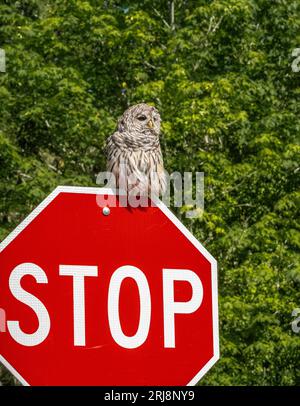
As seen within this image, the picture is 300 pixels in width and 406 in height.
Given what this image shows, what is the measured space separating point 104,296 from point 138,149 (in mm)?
2957

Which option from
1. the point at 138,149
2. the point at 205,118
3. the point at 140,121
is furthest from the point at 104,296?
the point at 205,118

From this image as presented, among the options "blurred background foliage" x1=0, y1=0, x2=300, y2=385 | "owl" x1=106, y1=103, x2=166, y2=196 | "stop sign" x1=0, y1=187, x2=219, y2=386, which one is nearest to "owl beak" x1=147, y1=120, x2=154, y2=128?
"owl" x1=106, y1=103, x2=166, y2=196

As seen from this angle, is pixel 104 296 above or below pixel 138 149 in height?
below

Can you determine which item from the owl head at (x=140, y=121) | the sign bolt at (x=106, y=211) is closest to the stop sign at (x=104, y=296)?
the sign bolt at (x=106, y=211)

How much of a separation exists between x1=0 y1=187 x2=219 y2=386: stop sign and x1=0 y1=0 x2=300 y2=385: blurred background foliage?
1229cm

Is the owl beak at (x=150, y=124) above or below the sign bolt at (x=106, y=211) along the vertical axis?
above

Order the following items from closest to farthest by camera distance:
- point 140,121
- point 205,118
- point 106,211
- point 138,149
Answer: point 106,211
point 138,149
point 140,121
point 205,118

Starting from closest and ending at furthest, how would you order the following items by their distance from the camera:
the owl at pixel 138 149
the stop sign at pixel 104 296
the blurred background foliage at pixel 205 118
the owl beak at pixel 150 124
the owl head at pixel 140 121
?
the stop sign at pixel 104 296 < the owl at pixel 138 149 < the owl head at pixel 140 121 < the owl beak at pixel 150 124 < the blurred background foliage at pixel 205 118

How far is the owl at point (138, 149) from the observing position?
6.82 metres

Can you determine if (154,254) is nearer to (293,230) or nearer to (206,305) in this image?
(206,305)

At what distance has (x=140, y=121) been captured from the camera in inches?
309

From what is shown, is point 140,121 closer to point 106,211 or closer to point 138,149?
point 138,149

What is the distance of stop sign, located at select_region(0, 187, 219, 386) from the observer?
443cm

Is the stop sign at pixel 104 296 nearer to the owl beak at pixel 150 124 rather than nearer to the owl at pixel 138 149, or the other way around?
Answer: the owl at pixel 138 149
